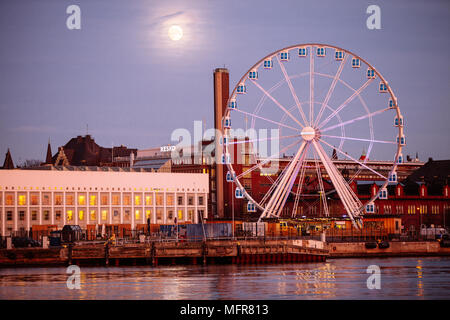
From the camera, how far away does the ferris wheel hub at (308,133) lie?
88688mm

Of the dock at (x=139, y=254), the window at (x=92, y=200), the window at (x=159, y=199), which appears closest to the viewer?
the dock at (x=139, y=254)

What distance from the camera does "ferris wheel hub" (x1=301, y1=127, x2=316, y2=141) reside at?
88.7 m

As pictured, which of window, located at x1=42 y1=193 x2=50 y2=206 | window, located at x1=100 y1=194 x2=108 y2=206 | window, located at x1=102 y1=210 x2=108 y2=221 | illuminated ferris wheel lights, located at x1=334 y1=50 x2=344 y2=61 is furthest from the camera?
window, located at x1=100 y1=194 x2=108 y2=206

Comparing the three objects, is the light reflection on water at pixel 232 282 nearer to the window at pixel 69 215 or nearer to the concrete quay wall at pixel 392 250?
the concrete quay wall at pixel 392 250

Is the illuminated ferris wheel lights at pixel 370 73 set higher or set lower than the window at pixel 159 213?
higher

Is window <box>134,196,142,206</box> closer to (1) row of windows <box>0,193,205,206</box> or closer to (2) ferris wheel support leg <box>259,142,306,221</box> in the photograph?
(1) row of windows <box>0,193,205,206</box>

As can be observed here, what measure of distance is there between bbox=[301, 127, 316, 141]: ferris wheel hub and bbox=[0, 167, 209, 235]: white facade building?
101 feet

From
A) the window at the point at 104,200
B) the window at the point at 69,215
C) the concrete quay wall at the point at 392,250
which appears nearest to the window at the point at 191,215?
the window at the point at 104,200

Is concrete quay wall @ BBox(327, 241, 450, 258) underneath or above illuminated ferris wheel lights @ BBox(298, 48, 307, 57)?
underneath

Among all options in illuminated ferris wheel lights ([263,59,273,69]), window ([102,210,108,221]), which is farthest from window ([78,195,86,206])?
illuminated ferris wheel lights ([263,59,273,69])

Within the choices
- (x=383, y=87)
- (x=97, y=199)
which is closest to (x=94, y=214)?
(x=97, y=199)

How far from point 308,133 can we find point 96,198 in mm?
39020

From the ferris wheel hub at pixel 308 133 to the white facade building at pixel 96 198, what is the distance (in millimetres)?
30886

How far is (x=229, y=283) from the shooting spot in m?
61.4
